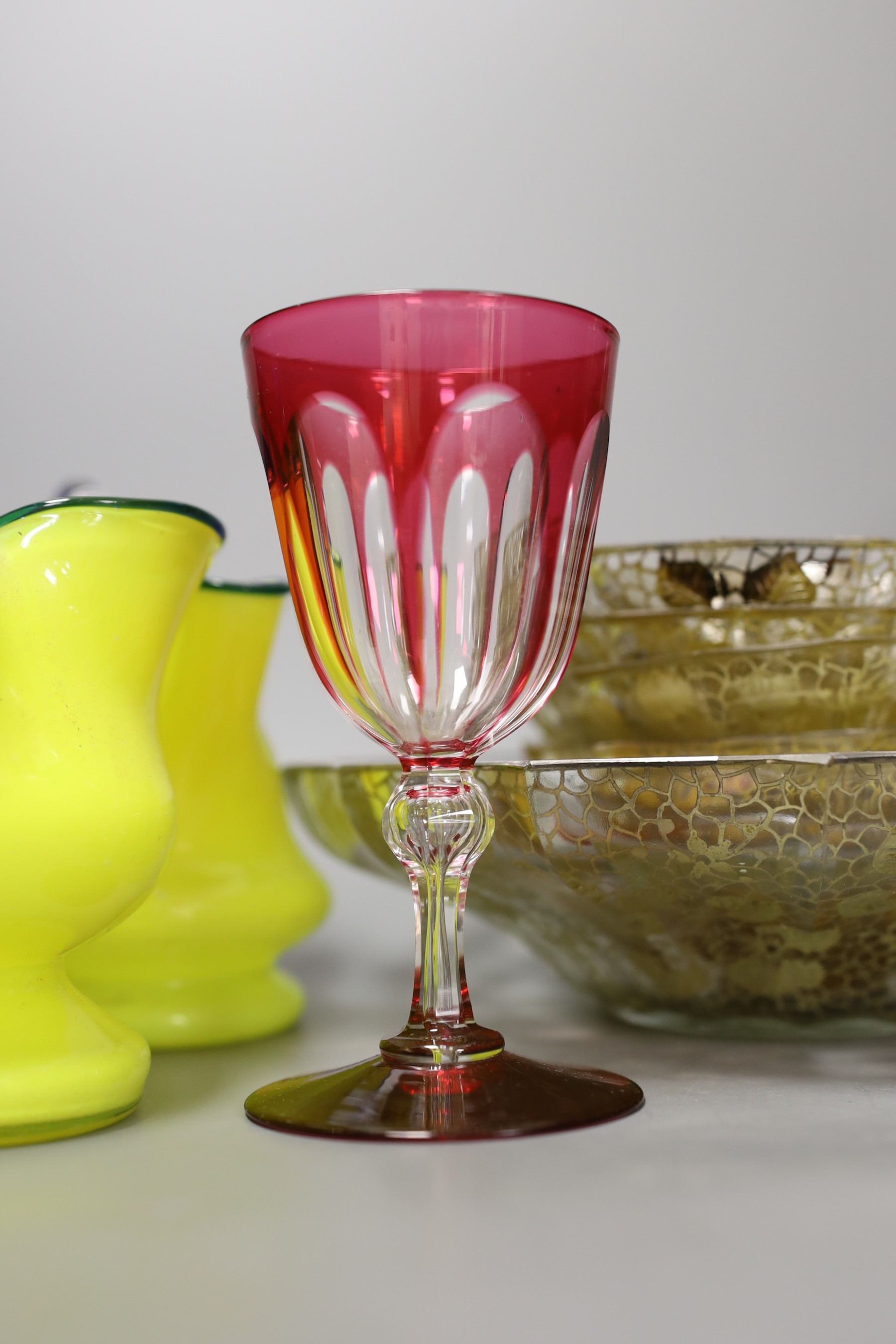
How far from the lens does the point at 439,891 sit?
1.28ft

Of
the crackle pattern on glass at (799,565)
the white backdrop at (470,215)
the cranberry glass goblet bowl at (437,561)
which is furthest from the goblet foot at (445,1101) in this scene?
the white backdrop at (470,215)

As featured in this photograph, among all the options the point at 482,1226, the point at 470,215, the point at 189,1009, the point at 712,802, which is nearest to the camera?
the point at 482,1226

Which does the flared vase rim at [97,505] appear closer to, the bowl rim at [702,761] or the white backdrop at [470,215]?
the bowl rim at [702,761]

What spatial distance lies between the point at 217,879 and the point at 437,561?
0.65 feet

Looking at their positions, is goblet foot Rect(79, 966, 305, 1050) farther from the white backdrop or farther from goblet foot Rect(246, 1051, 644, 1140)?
the white backdrop

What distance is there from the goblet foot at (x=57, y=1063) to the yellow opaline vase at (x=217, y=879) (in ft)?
0.33

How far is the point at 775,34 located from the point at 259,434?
598 millimetres

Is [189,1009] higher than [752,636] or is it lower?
lower

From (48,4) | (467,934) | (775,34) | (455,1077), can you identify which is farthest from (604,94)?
(455,1077)

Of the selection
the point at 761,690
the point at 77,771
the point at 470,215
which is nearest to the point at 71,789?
the point at 77,771

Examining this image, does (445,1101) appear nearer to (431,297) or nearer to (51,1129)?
(51,1129)

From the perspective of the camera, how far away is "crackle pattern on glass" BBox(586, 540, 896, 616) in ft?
1.72

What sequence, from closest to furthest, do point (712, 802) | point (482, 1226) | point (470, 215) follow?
point (482, 1226) → point (712, 802) → point (470, 215)

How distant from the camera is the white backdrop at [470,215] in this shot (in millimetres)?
808
